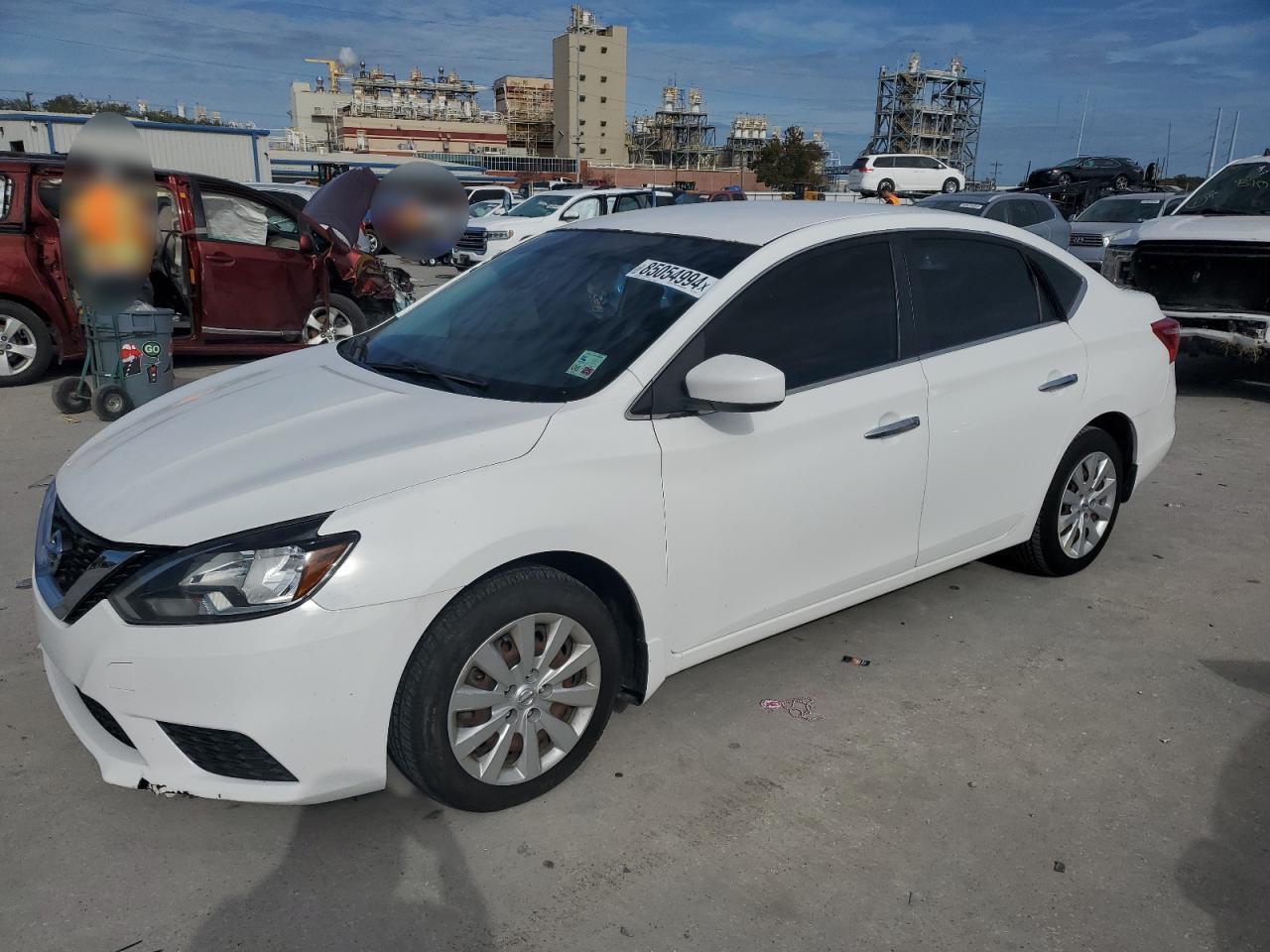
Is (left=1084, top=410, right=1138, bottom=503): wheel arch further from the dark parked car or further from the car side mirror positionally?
the dark parked car

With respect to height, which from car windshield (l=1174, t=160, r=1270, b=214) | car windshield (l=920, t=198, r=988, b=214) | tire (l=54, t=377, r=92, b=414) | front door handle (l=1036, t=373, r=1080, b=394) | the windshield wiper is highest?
car windshield (l=1174, t=160, r=1270, b=214)

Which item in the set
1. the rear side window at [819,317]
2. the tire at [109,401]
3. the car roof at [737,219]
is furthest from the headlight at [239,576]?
the tire at [109,401]

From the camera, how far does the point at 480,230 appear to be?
19672mm

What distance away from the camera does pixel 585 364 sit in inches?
119

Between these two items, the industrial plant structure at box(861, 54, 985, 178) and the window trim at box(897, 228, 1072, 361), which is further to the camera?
the industrial plant structure at box(861, 54, 985, 178)

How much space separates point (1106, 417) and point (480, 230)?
16.8 m

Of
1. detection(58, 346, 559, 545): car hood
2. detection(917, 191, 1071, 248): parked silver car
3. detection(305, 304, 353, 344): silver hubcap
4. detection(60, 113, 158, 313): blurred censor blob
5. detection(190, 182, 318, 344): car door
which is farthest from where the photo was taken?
detection(917, 191, 1071, 248): parked silver car

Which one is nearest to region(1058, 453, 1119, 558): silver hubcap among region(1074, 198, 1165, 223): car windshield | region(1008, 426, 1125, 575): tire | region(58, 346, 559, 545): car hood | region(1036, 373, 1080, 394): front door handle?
region(1008, 426, 1125, 575): tire

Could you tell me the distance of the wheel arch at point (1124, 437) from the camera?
4402 mm

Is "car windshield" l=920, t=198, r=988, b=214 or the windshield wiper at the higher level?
"car windshield" l=920, t=198, r=988, b=214

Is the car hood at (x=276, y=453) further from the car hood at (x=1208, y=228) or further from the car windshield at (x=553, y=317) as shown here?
the car hood at (x=1208, y=228)

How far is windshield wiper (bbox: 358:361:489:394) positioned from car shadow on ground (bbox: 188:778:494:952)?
1.28 m

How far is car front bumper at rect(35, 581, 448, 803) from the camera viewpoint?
230cm

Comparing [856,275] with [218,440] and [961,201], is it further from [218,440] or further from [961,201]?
[961,201]
